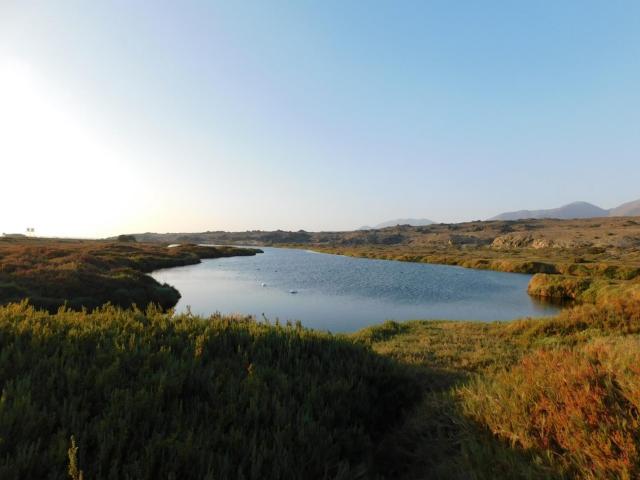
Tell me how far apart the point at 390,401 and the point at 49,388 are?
5652mm

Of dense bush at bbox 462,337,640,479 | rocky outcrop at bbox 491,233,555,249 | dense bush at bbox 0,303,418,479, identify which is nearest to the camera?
dense bush at bbox 0,303,418,479

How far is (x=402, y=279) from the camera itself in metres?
43.7

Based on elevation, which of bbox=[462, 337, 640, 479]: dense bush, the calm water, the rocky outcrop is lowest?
the calm water

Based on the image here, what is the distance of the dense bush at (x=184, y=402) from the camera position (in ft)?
12.3

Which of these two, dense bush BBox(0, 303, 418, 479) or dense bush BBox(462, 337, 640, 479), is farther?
dense bush BBox(462, 337, 640, 479)

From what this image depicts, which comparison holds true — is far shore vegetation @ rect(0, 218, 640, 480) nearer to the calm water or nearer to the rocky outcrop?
the calm water

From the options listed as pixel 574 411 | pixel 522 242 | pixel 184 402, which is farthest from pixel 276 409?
pixel 522 242

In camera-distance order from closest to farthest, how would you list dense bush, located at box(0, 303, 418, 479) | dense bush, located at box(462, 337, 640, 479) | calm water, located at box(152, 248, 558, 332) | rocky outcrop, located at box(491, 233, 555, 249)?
dense bush, located at box(0, 303, 418, 479)
dense bush, located at box(462, 337, 640, 479)
calm water, located at box(152, 248, 558, 332)
rocky outcrop, located at box(491, 233, 555, 249)

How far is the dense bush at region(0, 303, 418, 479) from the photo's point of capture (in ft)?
12.3

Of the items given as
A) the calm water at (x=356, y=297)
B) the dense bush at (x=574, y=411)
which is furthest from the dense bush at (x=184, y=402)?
the calm water at (x=356, y=297)

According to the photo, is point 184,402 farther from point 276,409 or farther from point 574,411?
point 574,411

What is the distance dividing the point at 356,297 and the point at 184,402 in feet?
90.1

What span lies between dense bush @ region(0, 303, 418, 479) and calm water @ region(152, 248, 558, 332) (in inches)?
547

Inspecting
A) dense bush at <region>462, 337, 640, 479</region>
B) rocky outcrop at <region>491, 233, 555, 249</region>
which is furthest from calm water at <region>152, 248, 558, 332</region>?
rocky outcrop at <region>491, 233, 555, 249</region>
